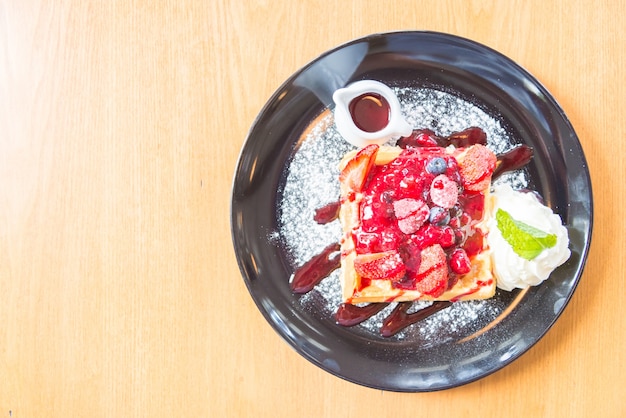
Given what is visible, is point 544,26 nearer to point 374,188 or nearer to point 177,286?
point 374,188

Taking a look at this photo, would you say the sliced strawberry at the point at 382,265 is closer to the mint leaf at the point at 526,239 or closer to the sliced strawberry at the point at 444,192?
the sliced strawberry at the point at 444,192

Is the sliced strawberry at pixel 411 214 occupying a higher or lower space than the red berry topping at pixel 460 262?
higher

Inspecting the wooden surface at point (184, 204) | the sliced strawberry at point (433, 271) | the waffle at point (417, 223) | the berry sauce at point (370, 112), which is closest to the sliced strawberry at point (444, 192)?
the waffle at point (417, 223)

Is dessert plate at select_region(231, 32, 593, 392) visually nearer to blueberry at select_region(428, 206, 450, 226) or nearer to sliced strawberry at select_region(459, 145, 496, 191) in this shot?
A: sliced strawberry at select_region(459, 145, 496, 191)

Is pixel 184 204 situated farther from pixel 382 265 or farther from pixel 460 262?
pixel 460 262

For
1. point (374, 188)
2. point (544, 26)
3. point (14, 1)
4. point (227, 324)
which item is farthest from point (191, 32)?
point (544, 26)

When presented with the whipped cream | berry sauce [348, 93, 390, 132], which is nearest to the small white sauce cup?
berry sauce [348, 93, 390, 132]

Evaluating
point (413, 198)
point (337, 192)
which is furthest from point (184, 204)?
point (413, 198)
